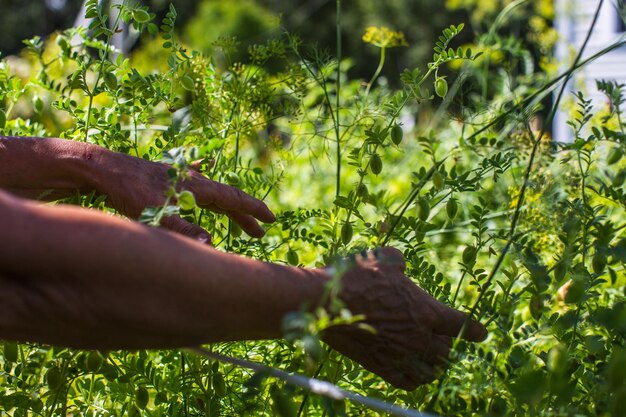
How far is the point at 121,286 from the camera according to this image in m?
0.83

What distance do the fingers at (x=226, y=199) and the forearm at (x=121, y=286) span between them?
32cm

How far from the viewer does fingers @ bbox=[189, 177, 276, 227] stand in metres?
1.24

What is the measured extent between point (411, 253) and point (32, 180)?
0.59 m

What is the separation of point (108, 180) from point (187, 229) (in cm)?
16

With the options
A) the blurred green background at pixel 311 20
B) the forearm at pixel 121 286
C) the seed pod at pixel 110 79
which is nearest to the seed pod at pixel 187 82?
the seed pod at pixel 110 79

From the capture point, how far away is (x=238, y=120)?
1515 mm

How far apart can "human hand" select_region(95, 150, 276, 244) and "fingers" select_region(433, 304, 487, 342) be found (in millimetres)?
350

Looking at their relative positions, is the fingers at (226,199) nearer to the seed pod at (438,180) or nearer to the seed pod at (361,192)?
the seed pod at (361,192)

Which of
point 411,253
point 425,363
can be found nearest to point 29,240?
point 425,363

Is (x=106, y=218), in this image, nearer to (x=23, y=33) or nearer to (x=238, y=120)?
(x=238, y=120)

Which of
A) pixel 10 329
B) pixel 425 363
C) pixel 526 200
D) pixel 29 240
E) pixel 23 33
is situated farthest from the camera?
pixel 23 33

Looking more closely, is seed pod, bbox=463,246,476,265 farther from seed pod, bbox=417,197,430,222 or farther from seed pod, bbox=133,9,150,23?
seed pod, bbox=133,9,150,23

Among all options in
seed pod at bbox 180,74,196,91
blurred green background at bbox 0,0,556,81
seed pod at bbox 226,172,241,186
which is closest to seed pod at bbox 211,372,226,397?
seed pod at bbox 226,172,241,186

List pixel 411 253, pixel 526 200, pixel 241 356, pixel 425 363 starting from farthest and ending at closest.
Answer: pixel 526 200 < pixel 241 356 < pixel 411 253 < pixel 425 363
